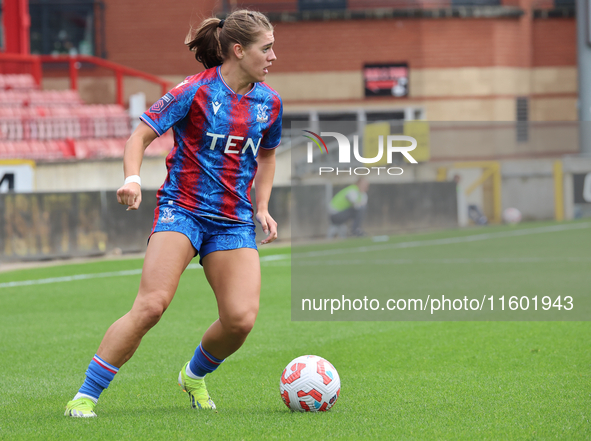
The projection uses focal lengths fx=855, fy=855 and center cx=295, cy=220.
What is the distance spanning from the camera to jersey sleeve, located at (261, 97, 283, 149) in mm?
4777

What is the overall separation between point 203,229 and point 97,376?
36.3 inches

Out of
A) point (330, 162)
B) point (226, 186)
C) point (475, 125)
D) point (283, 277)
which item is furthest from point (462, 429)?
point (475, 125)

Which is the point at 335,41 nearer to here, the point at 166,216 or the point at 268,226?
the point at 268,226

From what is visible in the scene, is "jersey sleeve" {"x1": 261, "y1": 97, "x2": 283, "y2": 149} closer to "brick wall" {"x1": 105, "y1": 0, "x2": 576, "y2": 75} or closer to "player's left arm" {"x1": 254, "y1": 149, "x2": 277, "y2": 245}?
"player's left arm" {"x1": 254, "y1": 149, "x2": 277, "y2": 245}

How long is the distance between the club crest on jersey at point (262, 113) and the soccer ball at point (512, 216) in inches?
520

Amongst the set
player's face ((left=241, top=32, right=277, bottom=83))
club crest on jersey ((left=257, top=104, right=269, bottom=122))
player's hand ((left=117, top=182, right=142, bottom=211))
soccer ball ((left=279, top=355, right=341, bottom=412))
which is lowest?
soccer ball ((left=279, top=355, right=341, bottom=412))

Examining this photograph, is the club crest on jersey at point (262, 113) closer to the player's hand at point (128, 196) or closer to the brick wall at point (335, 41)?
the player's hand at point (128, 196)

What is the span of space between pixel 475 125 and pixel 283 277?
47.9 feet

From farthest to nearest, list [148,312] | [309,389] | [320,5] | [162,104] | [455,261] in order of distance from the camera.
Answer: [320,5]
[455,261]
[309,389]
[162,104]
[148,312]

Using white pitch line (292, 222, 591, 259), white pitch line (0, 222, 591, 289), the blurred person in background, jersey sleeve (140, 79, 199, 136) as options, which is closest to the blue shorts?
jersey sleeve (140, 79, 199, 136)

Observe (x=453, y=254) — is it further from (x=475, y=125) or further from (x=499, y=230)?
(x=475, y=125)

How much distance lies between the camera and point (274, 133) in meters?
4.84

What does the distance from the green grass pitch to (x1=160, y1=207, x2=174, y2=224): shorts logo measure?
104cm

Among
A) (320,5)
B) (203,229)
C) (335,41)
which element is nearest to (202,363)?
(203,229)
